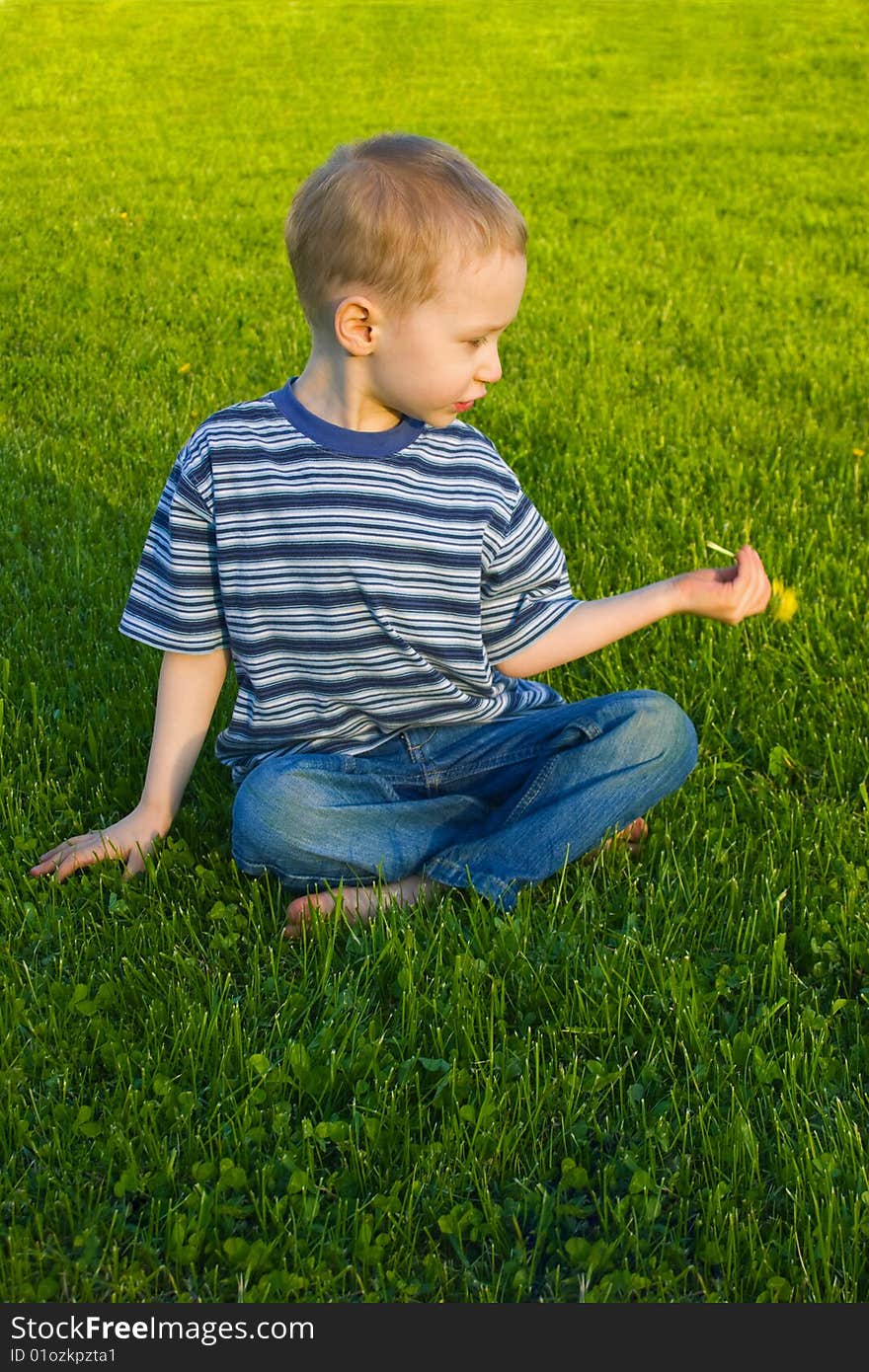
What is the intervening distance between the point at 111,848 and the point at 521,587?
43.9 inches

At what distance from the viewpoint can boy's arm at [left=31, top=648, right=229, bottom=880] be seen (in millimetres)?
3287

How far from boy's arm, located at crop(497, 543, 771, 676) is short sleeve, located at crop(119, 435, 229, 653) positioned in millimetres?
697

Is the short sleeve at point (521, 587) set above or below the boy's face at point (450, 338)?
below

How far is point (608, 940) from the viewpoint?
10.1 ft

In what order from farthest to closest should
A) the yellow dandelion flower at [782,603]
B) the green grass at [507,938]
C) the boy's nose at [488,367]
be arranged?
the yellow dandelion flower at [782,603], the boy's nose at [488,367], the green grass at [507,938]

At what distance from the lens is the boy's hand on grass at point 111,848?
324 cm

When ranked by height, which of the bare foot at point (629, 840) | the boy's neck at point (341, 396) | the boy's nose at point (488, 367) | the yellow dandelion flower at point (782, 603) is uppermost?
the boy's nose at point (488, 367)

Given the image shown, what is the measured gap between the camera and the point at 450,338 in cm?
286

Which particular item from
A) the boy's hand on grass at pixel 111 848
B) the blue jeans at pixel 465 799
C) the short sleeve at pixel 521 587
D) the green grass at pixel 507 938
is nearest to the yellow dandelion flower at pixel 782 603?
the green grass at pixel 507 938

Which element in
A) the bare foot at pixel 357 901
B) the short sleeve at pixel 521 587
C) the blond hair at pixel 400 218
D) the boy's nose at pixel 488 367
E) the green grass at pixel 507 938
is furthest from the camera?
the short sleeve at pixel 521 587

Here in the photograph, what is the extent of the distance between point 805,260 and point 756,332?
1.79 meters

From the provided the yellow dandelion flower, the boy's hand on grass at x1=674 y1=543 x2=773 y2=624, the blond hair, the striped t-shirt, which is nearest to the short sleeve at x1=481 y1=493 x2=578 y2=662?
the striped t-shirt

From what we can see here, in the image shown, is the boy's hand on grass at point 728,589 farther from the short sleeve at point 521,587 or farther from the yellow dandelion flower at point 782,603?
the yellow dandelion flower at point 782,603

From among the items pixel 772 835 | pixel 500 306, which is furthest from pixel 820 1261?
pixel 500 306
